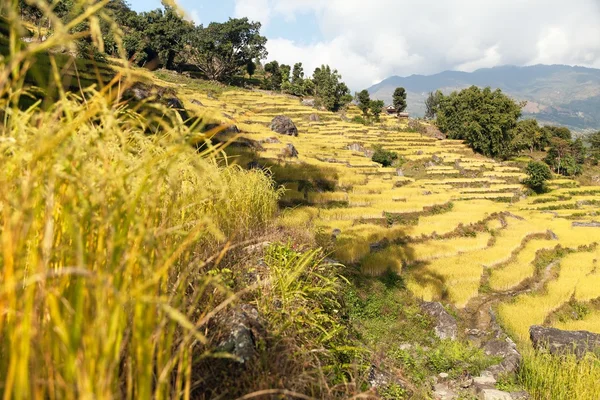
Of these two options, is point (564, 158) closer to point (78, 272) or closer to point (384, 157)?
point (384, 157)

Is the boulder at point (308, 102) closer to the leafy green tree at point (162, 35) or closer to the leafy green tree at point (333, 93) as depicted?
the leafy green tree at point (333, 93)

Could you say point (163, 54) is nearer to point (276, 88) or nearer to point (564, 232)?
point (276, 88)

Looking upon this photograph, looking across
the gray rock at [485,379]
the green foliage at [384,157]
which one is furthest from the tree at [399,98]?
the gray rock at [485,379]

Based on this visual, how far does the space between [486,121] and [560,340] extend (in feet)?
121

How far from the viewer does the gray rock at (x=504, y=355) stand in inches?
233

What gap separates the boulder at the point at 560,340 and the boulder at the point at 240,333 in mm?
7615

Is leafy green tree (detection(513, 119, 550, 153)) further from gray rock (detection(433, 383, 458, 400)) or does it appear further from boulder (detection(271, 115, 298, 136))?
gray rock (detection(433, 383, 458, 400))

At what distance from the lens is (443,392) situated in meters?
5.18

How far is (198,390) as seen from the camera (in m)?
1.61

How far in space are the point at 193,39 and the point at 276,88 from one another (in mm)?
15274

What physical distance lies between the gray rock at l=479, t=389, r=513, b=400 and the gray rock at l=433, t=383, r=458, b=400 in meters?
0.36

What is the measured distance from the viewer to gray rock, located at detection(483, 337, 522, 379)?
593cm

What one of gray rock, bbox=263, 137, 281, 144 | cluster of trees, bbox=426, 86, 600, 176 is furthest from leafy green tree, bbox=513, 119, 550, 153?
gray rock, bbox=263, 137, 281, 144

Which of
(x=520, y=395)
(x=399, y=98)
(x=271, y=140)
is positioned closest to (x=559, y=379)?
(x=520, y=395)
